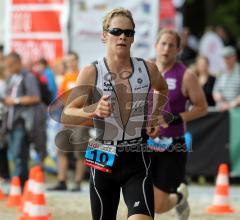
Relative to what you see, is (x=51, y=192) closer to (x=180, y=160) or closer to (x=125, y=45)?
(x=180, y=160)

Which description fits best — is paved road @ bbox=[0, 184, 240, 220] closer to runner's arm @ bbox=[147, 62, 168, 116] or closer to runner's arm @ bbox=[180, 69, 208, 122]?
runner's arm @ bbox=[180, 69, 208, 122]

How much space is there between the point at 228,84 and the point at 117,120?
8.36m

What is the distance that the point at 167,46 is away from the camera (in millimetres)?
9055

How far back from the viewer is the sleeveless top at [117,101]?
674cm

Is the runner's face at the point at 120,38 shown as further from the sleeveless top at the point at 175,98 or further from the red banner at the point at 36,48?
the red banner at the point at 36,48

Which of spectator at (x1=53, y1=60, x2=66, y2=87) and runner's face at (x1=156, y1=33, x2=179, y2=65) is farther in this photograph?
spectator at (x1=53, y1=60, x2=66, y2=87)

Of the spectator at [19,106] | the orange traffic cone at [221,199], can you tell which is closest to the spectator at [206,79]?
the spectator at [19,106]

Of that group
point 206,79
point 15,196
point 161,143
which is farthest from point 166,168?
point 206,79

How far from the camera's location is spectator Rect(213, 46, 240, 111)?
48.9 ft

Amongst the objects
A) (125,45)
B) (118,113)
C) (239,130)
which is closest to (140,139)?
(118,113)

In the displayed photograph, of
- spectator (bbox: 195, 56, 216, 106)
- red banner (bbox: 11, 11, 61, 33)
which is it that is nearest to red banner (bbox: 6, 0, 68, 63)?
red banner (bbox: 11, 11, 61, 33)

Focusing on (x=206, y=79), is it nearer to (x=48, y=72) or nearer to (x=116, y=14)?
(x=48, y=72)

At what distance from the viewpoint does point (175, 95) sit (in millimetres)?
9062

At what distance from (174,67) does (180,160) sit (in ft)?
3.04
